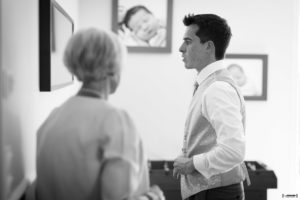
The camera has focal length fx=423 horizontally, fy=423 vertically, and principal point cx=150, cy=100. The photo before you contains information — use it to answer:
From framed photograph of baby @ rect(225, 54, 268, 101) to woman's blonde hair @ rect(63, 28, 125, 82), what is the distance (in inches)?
109

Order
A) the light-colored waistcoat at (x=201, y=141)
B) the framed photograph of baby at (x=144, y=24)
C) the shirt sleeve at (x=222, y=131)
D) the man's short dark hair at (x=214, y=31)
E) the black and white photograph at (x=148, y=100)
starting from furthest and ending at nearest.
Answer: the framed photograph of baby at (x=144, y=24)
the man's short dark hair at (x=214, y=31)
the light-colored waistcoat at (x=201, y=141)
the shirt sleeve at (x=222, y=131)
the black and white photograph at (x=148, y=100)

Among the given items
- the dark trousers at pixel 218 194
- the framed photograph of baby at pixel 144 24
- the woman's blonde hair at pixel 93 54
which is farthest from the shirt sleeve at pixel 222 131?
the framed photograph of baby at pixel 144 24

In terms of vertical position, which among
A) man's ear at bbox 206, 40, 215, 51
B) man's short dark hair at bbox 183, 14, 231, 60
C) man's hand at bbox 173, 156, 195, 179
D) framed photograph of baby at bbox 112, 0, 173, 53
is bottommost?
man's hand at bbox 173, 156, 195, 179

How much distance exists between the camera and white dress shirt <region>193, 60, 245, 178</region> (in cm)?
169

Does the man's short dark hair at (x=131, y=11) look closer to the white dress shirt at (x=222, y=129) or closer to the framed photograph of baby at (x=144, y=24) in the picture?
the framed photograph of baby at (x=144, y=24)

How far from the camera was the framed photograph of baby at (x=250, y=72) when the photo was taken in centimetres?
382

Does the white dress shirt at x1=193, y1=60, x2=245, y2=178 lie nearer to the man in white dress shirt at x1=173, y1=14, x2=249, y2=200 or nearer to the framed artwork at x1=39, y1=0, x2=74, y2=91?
the man in white dress shirt at x1=173, y1=14, x2=249, y2=200

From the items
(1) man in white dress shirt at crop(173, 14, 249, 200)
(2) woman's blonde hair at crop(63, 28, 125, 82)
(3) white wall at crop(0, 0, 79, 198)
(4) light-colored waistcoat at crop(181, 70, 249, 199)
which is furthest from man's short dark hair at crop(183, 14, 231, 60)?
(2) woman's blonde hair at crop(63, 28, 125, 82)

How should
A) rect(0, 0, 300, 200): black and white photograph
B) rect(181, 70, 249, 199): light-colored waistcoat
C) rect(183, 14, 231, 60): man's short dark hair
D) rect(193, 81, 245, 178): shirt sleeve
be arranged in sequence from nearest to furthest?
rect(0, 0, 300, 200): black and white photograph → rect(193, 81, 245, 178): shirt sleeve → rect(181, 70, 249, 199): light-colored waistcoat → rect(183, 14, 231, 60): man's short dark hair

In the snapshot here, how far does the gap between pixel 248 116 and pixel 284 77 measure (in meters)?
0.49

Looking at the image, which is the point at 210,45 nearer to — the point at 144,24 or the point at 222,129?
the point at 222,129

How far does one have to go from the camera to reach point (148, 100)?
12.6ft

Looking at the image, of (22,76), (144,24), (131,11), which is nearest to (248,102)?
(144,24)

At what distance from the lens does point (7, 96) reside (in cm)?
123
